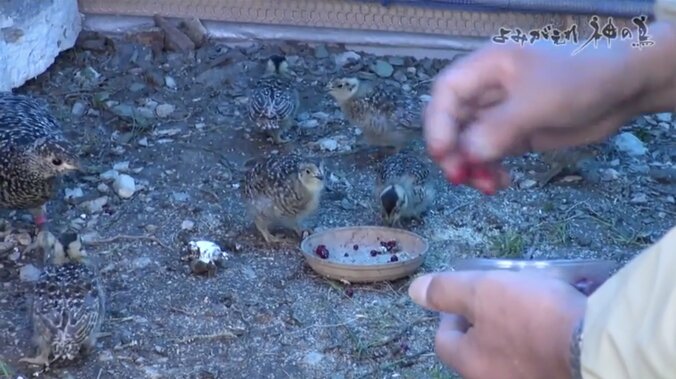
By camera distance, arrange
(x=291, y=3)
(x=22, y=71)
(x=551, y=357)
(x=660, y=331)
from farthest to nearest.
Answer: (x=291, y=3), (x=22, y=71), (x=551, y=357), (x=660, y=331)

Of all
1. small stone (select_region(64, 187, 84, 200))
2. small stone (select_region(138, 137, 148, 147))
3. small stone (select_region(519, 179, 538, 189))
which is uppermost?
small stone (select_region(519, 179, 538, 189))

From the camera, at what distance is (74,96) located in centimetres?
599

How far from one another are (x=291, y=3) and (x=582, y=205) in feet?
8.01

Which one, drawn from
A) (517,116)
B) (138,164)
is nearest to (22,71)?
(138,164)

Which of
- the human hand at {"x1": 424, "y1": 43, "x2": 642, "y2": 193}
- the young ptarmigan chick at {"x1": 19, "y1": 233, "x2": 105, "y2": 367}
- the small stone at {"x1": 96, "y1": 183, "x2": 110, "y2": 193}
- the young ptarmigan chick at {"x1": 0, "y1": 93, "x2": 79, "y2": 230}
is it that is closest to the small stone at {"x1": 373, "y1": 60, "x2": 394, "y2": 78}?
the small stone at {"x1": 96, "y1": 183, "x2": 110, "y2": 193}

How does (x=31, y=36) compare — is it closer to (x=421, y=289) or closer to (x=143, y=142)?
(x=143, y=142)

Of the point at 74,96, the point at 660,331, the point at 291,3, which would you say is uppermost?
the point at 660,331

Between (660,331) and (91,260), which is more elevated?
(660,331)

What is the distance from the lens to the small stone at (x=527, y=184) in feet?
17.0

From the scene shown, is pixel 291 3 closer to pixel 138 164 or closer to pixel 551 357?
pixel 138 164

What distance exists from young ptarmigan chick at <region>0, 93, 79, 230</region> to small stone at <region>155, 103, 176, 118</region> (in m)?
1.17

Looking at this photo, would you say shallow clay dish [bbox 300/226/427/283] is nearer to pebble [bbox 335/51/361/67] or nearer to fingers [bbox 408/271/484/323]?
pebble [bbox 335/51/361/67]

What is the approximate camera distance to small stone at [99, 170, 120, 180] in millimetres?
5133

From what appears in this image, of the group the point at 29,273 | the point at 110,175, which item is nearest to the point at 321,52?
the point at 110,175
